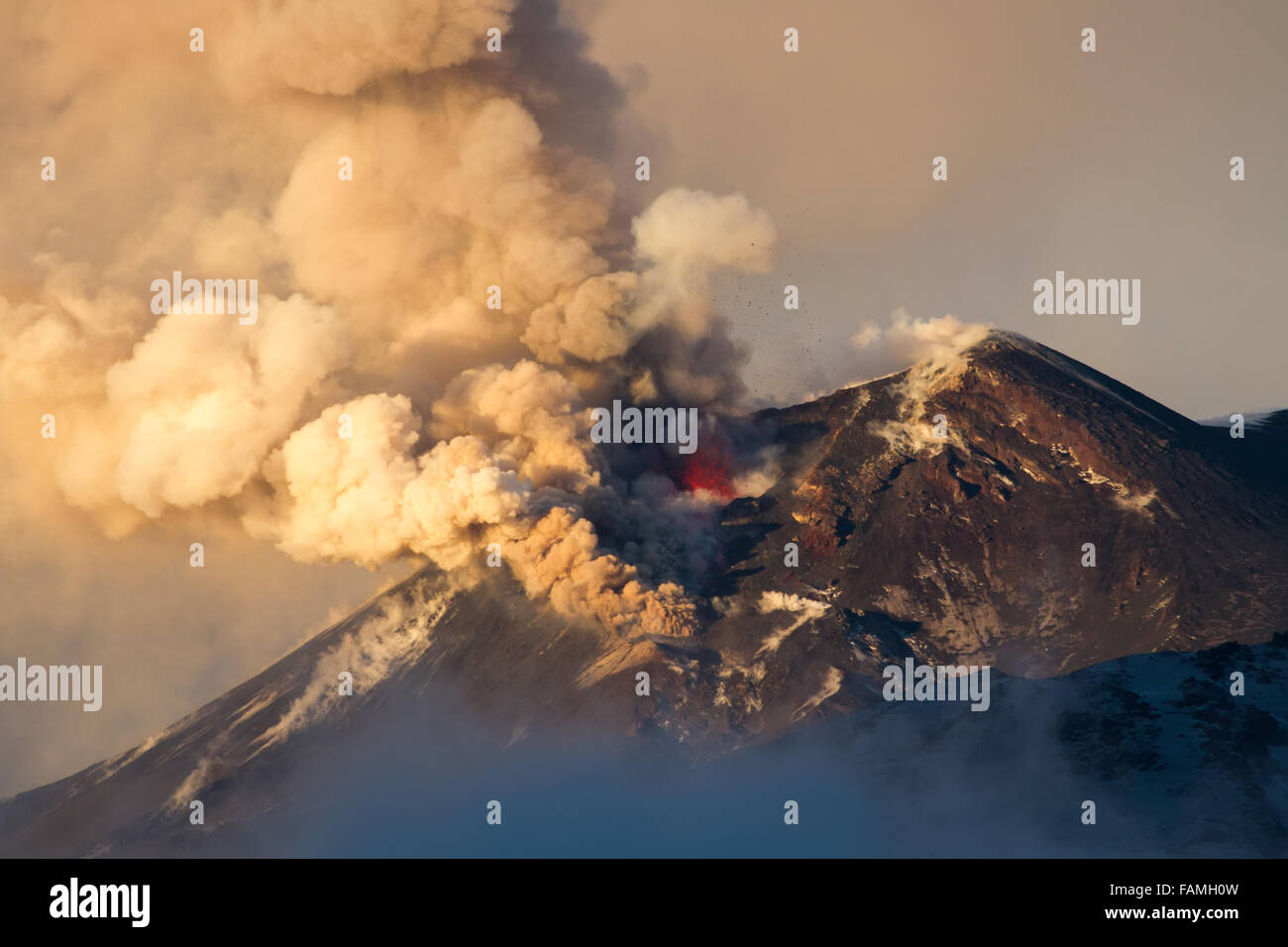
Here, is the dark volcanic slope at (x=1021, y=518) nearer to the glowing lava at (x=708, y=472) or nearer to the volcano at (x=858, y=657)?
the volcano at (x=858, y=657)

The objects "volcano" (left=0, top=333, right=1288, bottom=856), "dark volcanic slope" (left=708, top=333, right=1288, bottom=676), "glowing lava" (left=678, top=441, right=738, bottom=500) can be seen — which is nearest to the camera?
"volcano" (left=0, top=333, right=1288, bottom=856)

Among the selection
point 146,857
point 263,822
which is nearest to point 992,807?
point 263,822

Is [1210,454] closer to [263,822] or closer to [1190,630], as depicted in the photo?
[1190,630]

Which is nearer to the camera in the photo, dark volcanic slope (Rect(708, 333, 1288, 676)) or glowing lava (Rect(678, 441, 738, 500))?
dark volcanic slope (Rect(708, 333, 1288, 676))

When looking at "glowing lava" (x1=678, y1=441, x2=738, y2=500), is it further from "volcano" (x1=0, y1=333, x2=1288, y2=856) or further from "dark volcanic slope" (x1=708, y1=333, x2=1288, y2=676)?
"dark volcanic slope" (x1=708, y1=333, x2=1288, y2=676)

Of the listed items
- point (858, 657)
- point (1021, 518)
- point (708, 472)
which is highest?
point (708, 472)

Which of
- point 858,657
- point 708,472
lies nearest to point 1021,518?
point 858,657

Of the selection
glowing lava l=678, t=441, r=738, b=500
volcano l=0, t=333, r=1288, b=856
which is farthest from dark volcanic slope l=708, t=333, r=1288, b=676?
glowing lava l=678, t=441, r=738, b=500

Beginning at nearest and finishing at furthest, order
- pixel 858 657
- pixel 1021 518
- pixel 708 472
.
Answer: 1. pixel 858 657
2. pixel 1021 518
3. pixel 708 472

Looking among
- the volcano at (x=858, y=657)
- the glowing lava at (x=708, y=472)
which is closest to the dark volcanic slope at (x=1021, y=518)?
the volcano at (x=858, y=657)

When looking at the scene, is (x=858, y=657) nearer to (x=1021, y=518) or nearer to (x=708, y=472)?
(x=1021, y=518)

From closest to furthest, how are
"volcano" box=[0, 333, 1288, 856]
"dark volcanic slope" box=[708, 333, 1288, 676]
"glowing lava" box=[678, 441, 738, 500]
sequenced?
"volcano" box=[0, 333, 1288, 856]
"dark volcanic slope" box=[708, 333, 1288, 676]
"glowing lava" box=[678, 441, 738, 500]
